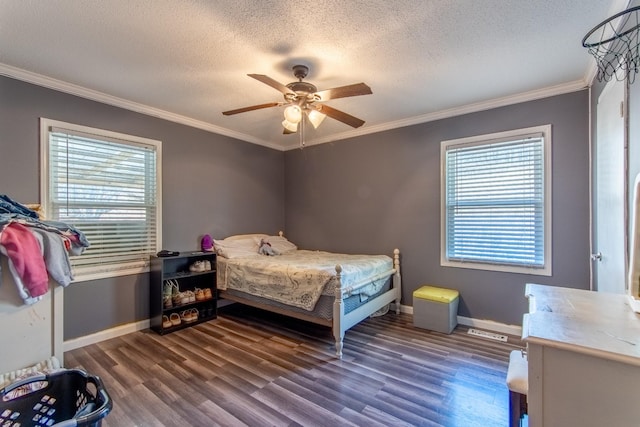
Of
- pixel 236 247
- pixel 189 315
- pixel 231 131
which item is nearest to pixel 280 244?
pixel 236 247

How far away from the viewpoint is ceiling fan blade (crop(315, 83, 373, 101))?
209 centimetres

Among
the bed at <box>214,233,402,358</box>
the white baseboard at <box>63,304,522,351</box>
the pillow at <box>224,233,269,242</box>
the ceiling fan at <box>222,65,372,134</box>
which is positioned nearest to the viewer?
the ceiling fan at <box>222,65,372,134</box>

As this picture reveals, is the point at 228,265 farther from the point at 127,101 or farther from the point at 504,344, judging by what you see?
the point at 504,344

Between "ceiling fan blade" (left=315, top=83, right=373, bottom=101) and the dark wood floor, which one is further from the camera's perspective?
"ceiling fan blade" (left=315, top=83, right=373, bottom=101)

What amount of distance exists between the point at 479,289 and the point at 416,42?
2677mm

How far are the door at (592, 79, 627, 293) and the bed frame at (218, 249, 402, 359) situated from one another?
1.90 metres

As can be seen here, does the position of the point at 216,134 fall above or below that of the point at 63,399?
above

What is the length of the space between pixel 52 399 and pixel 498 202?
3926mm

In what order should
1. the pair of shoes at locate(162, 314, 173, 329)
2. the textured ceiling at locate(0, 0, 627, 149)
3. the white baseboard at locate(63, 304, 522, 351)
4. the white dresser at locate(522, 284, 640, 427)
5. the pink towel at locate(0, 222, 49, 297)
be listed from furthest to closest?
the pair of shoes at locate(162, 314, 173, 329) < the white baseboard at locate(63, 304, 522, 351) < the textured ceiling at locate(0, 0, 627, 149) < the pink towel at locate(0, 222, 49, 297) < the white dresser at locate(522, 284, 640, 427)

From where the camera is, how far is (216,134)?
13.5 ft

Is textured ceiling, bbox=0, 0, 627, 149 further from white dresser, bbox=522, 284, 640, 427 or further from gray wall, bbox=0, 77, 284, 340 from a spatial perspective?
white dresser, bbox=522, 284, 640, 427

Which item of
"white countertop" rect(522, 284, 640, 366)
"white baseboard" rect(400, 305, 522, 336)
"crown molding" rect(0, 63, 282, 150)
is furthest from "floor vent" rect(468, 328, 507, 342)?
"crown molding" rect(0, 63, 282, 150)

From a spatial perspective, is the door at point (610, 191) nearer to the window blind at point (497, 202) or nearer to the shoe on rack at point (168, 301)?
the window blind at point (497, 202)

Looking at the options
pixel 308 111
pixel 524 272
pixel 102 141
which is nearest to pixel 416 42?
pixel 308 111
